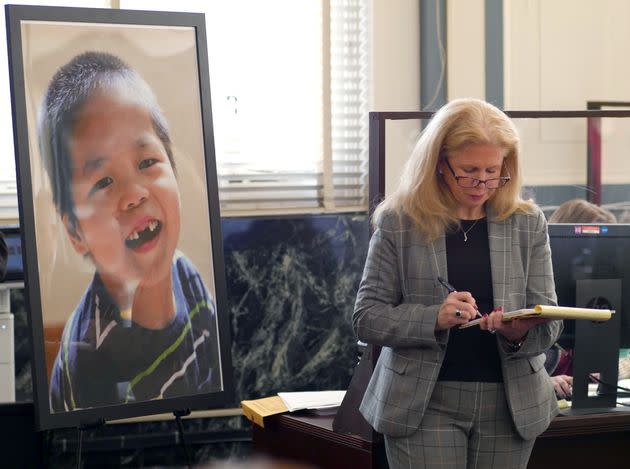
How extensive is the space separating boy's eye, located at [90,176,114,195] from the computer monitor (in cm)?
133

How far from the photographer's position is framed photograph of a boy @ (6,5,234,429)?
9.21 ft

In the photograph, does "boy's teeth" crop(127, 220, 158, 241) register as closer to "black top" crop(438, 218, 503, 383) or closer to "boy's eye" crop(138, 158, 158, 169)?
"boy's eye" crop(138, 158, 158, 169)

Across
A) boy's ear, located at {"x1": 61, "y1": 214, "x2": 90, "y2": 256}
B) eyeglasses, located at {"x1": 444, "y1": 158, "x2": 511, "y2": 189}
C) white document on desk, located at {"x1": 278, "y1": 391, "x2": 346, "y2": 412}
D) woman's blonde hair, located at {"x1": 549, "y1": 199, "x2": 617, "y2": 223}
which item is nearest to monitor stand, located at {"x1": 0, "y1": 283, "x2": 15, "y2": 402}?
boy's ear, located at {"x1": 61, "y1": 214, "x2": 90, "y2": 256}

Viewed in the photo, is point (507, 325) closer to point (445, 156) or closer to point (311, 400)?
point (445, 156)

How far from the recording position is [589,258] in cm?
263

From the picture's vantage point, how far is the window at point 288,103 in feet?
13.4

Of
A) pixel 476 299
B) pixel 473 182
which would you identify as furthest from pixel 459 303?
pixel 473 182

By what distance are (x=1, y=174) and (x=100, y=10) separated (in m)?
1.21

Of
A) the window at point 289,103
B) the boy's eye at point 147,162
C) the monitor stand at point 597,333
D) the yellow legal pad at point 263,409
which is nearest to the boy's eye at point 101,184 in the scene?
the boy's eye at point 147,162

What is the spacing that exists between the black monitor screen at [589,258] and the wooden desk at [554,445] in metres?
0.24

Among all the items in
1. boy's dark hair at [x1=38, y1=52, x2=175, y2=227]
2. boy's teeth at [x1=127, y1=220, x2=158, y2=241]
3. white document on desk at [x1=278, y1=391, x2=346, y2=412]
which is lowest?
white document on desk at [x1=278, y1=391, x2=346, y2=412]

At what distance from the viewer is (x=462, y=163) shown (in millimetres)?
2057

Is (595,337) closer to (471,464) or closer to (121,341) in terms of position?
(471,464)

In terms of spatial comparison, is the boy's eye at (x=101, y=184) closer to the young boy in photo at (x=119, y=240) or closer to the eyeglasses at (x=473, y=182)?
the young boy in photo at (x=119, y=240)
